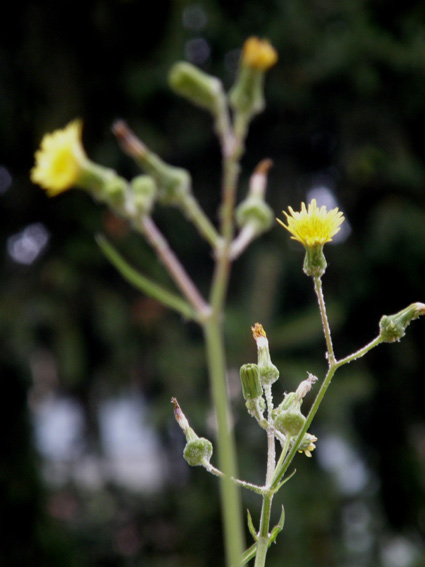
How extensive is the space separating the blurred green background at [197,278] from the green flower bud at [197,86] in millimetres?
924

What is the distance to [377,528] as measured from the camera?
Answer: 211 cm

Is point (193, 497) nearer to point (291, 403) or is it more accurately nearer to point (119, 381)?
point (119, 381)

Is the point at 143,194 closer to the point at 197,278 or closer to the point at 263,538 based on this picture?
the point at 263,538

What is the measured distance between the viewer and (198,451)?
0.37 metres

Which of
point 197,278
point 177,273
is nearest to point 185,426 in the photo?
point 177,273

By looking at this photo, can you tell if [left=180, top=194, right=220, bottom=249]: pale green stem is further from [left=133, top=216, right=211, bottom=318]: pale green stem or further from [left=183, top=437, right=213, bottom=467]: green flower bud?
[left=183, top=437, right=213, bottom=467]: green flower bud

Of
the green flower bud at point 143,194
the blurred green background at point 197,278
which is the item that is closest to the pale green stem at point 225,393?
the green flower bud at point 143,194

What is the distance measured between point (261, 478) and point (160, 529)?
535 millimetres

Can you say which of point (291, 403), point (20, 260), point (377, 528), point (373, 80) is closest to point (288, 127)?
point (373, 80)

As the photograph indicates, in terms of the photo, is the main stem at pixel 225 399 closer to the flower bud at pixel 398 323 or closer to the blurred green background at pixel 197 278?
the flower bud at pixel 398 323

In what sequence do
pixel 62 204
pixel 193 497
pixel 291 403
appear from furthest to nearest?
pixel 62 204 → pixel 193 497 → pixel 291 403

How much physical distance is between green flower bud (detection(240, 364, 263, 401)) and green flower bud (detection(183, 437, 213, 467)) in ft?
0.12

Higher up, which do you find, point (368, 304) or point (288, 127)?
point (288, 127)

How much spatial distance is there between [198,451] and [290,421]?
2.6 inches
